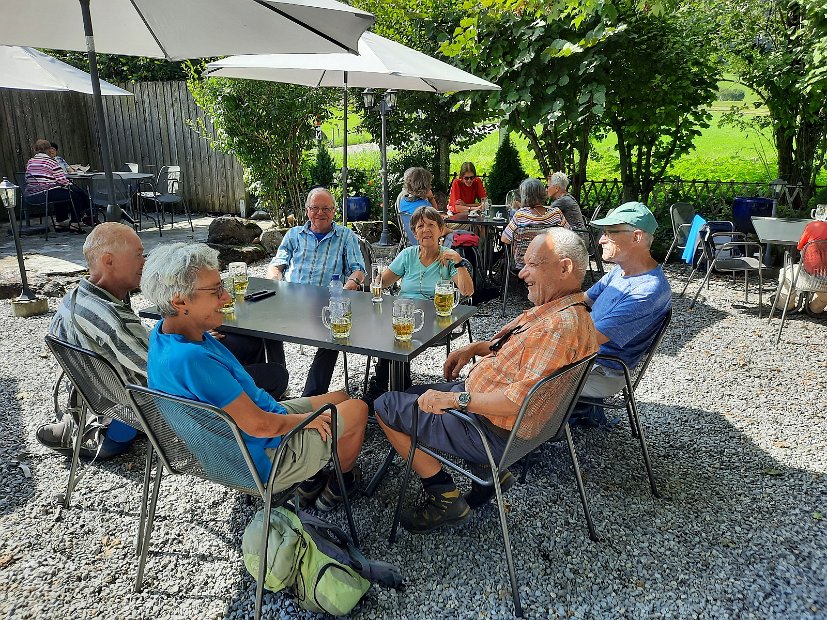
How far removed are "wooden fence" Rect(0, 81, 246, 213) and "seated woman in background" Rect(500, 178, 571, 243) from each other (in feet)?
22.4

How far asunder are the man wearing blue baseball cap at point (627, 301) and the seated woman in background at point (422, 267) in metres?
0.89

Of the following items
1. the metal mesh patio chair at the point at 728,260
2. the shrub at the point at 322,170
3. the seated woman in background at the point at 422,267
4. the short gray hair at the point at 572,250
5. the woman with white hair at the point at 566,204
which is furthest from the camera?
the shrub at the point at 322,170

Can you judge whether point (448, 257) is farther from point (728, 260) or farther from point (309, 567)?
point (728, 260)

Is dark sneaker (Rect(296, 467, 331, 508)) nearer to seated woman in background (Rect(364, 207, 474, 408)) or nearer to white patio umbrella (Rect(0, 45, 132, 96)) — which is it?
seated woman in background (Rect(364, 207, 474, 408))

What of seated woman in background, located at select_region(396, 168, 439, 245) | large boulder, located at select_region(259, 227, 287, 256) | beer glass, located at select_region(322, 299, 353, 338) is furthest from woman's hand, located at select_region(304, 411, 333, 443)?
large boulder, located at select_region(259, 227, 287, 256)

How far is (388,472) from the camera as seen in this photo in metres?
3.04

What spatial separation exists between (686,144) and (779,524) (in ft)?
22.4

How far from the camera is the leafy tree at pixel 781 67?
7749 mm

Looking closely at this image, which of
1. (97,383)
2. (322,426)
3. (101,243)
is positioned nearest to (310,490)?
(322,426)

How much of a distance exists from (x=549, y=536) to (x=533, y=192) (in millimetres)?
3487

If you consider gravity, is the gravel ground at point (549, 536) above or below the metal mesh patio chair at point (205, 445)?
below

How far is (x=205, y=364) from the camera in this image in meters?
1.96

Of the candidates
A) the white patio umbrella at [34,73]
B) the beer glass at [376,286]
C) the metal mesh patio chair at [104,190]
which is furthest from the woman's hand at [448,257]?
the metal mesh patio chair at [104,190]

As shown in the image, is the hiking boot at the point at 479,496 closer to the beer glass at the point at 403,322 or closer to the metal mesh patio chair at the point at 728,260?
the beer glass at the point at 403,322
